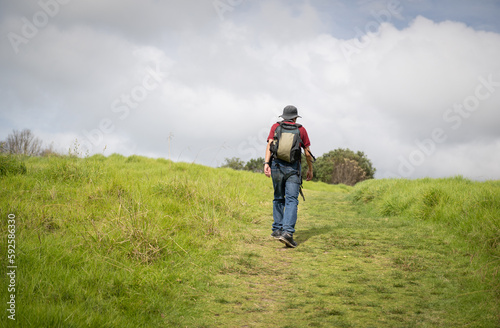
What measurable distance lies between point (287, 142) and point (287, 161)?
332 mm

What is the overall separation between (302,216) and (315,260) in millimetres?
4282

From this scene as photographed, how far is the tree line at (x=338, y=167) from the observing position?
40625 millimetres

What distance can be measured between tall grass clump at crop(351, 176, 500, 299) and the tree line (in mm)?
27538

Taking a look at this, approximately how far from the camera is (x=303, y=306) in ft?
12.8

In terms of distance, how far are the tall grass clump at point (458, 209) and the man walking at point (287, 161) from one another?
2.79m

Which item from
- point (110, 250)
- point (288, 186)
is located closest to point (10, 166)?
point (110, 250)

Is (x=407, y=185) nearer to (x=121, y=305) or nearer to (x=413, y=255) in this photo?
(x=413, y=255)

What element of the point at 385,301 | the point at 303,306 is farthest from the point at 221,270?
the point at 385,301

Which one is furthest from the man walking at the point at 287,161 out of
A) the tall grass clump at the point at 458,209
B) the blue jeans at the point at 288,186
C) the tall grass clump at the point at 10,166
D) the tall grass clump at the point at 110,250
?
the tall grass clump at the point at 10,166

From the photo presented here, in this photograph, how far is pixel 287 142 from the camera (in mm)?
6160

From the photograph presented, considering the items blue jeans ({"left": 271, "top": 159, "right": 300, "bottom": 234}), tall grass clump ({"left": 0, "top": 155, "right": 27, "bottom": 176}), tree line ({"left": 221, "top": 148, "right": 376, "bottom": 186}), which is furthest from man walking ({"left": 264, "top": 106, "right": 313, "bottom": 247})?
tree line ({"left": 221, "top": 148, "right": 376, "bottom": 186})

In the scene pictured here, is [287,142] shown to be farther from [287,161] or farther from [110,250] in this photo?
[110,250]

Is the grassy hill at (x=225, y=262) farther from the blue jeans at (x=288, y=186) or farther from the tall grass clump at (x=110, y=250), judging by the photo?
the blue jeans at (x=288, y=186)

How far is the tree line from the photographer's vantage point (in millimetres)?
40625
